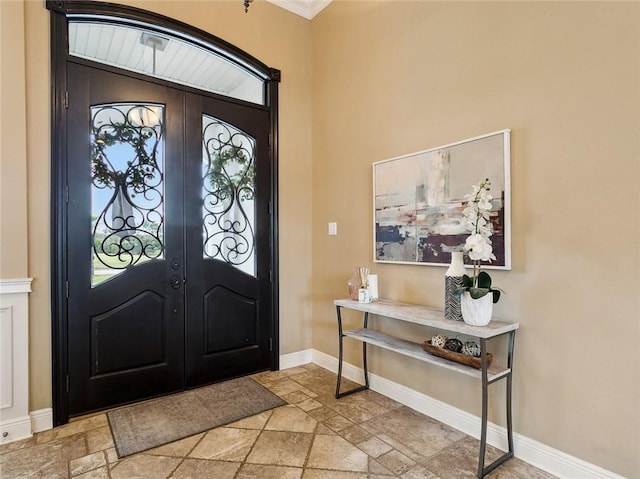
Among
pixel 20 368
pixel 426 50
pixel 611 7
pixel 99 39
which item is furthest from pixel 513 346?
pixel 99 39

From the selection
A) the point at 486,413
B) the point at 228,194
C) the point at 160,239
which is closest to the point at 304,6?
the point at 228,194

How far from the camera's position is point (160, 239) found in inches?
113

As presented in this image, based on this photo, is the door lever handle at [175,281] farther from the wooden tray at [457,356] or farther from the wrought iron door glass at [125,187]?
the wooden tray at [457,356]

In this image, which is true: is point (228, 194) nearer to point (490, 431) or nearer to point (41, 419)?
point (41, 419)

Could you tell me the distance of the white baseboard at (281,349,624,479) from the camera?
72.2 inches

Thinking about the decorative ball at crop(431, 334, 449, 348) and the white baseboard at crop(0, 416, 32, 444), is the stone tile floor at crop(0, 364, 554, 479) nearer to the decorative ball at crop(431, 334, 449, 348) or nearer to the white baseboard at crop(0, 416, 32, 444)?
the white baseboard at crop(0, 416, 32, 444)

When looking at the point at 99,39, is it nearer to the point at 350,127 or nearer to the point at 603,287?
the point at 350,127

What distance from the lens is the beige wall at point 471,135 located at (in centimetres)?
172

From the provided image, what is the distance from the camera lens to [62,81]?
8.09 feet

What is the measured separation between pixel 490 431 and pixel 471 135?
184 cm

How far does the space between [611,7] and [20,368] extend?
12.7 feet

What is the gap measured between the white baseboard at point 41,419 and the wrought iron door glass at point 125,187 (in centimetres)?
88

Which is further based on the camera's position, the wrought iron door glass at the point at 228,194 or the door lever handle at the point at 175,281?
the wrought iron door glass at the point at 228,194

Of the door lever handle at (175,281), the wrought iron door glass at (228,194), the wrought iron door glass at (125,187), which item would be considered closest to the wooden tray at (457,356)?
the wrought iron door glass at (228,194)
